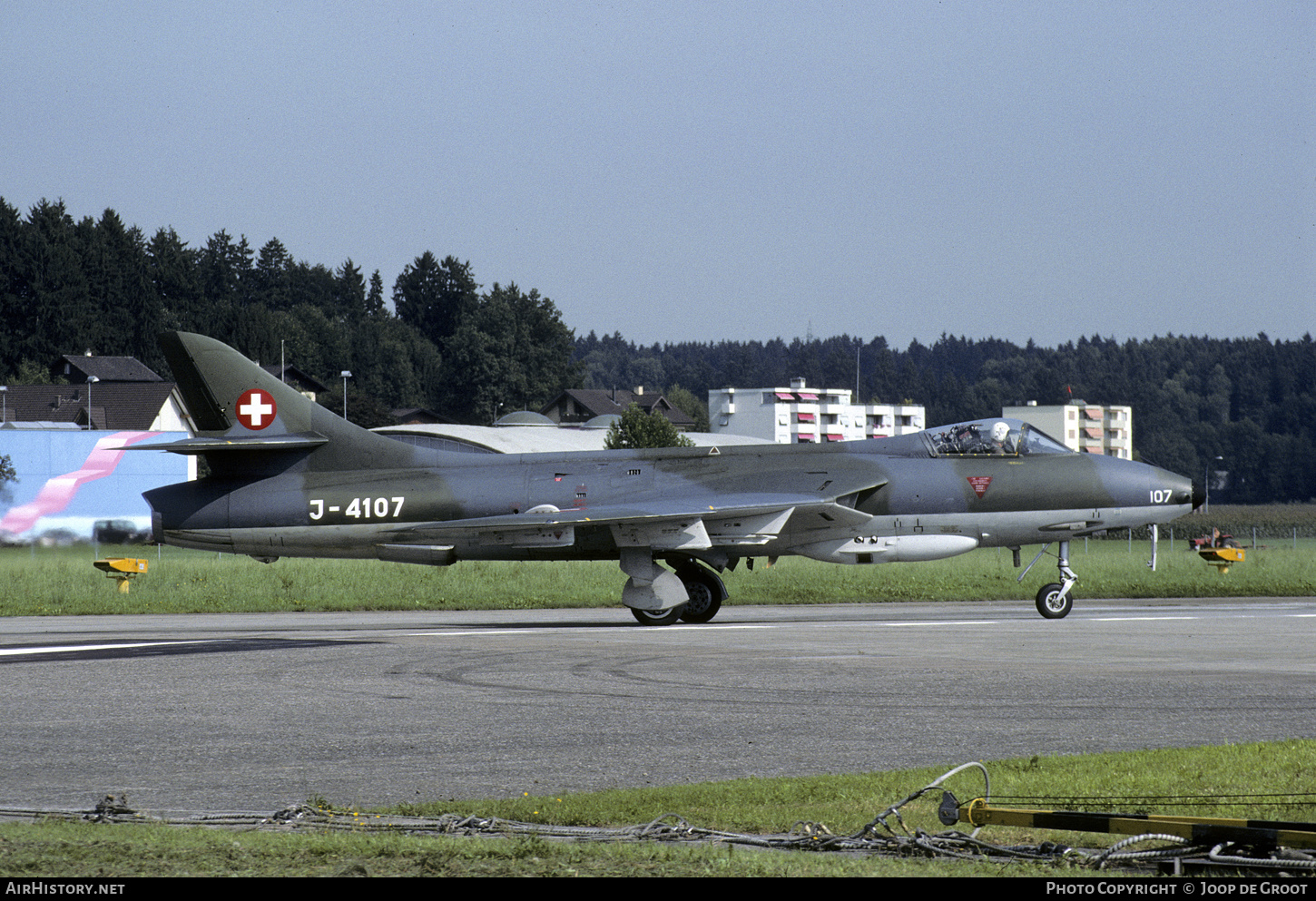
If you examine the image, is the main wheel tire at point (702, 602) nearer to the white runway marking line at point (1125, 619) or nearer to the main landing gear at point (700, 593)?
the main landing gear at point (700, 593)

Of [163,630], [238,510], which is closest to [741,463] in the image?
[238,510]

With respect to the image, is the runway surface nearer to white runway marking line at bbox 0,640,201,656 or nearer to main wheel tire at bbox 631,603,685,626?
white runway marking line at bbox 0,640,201,656

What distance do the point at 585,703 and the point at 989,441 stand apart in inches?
471

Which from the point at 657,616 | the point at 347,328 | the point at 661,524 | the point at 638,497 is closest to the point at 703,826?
the point at 661,524

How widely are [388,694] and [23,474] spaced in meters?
46.5

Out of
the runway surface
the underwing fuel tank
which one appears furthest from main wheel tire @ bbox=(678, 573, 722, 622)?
the underwing fuel tank

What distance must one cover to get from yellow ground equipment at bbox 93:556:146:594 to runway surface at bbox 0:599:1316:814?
325 inches

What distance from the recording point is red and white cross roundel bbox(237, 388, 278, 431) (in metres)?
21.6

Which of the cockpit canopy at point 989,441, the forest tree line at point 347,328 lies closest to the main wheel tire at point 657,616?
the cockpit canopy at point 989,441

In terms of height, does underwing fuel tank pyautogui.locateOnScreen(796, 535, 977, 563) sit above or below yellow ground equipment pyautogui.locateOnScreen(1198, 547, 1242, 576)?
above

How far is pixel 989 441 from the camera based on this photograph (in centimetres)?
2258

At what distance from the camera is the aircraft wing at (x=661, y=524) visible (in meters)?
20.4

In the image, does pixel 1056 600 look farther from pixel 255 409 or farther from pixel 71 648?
pixel 71 648
